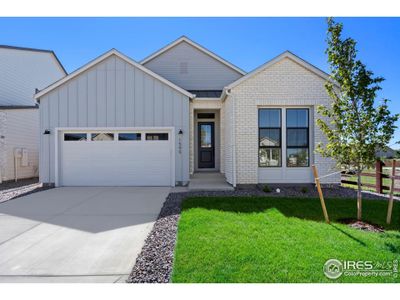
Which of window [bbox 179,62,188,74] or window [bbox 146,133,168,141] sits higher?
window [bbox 179,62,188,74]

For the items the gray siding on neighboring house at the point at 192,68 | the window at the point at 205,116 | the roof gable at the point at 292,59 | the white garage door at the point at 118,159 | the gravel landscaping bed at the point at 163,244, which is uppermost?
the gray siding on neighboring house at the point at 192,68

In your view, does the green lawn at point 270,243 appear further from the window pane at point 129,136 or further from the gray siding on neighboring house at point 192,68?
the gray siding on neighboring house at point 192,68

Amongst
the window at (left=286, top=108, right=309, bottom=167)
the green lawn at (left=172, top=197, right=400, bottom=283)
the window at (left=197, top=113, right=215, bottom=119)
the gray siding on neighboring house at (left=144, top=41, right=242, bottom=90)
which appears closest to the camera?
the green lawn at (left=172, top=197, right=400, bottom=283)

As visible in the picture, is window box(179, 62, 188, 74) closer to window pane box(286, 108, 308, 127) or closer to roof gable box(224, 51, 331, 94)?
roof gable box(224, 51, 331, 94)

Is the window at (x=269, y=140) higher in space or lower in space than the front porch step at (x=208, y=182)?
higher

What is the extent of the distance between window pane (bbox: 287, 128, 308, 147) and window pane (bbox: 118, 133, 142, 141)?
605cm

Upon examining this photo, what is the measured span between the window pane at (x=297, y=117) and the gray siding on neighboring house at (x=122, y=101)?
159 inches

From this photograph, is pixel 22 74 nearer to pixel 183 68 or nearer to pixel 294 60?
pixel 183 68

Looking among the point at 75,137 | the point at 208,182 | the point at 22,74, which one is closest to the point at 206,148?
the point at 208,182

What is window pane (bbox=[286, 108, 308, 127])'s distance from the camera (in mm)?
9422

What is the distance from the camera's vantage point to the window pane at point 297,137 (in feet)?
30.8
